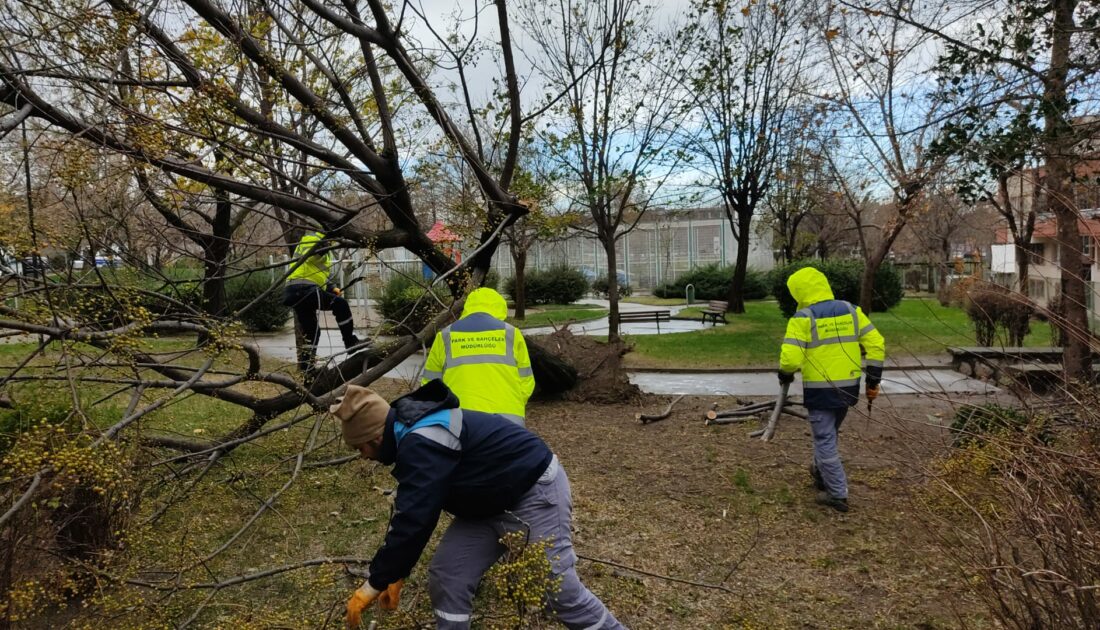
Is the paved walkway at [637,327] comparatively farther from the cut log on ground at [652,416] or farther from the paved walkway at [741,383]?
the cut log on ground at [652,416]

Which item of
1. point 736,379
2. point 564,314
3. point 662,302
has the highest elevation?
point 564,314

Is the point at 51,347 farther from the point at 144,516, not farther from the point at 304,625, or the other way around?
the point at 304,625

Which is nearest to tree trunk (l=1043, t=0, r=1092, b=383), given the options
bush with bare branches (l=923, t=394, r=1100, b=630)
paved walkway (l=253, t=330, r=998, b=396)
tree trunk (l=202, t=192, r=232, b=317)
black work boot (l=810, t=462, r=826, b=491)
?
black work boot (l=810, t=462, r=826, b=491)

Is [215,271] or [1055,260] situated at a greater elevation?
[215,271]

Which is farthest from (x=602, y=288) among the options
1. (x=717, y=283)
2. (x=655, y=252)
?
(x=717, y=283)

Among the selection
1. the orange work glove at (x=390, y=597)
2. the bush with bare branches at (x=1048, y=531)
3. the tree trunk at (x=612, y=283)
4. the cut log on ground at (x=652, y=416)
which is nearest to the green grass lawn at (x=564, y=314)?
the tree trunk at (x=612, y=283)

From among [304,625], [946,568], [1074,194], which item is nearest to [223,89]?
[304,625]

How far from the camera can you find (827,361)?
527cm

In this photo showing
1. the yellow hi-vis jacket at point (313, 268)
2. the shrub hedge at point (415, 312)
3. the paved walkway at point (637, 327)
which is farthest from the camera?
the paved walkway at point (637, 327)

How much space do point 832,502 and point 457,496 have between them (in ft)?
11.5

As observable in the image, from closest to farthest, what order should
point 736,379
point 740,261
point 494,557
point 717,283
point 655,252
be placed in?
1. point 494,557
2. point 736,379
3. point 740,261
4. point 717,283
5. point 655,252

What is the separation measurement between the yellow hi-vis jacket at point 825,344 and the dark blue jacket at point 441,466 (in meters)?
3.06

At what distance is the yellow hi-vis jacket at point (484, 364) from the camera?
4.40 meters

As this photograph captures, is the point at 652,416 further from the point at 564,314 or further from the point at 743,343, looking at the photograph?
the point at 564,314
